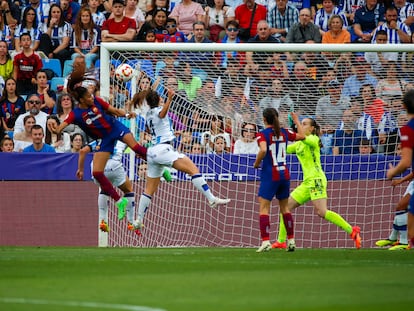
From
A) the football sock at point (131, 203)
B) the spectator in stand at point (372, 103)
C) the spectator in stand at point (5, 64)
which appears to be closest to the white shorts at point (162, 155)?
the football sock at point (131, 203)

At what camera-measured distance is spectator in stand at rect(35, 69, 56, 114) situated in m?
23.0

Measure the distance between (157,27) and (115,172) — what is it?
698 cm

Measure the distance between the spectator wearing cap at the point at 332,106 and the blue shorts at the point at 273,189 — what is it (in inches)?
166

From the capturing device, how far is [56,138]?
21.9 meters

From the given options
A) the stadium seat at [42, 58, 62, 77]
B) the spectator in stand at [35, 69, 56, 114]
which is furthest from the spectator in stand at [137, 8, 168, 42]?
the spectator in stand at [35, 69, 56, 114]

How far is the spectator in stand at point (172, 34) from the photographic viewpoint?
23984 mm

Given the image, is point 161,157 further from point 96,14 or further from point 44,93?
point 96,14

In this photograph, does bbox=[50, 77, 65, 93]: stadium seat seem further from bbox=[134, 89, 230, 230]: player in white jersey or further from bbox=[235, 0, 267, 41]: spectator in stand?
bbox=[134, 89, 230, 230]: player in white jersey

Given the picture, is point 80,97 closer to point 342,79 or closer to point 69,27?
point 342,79

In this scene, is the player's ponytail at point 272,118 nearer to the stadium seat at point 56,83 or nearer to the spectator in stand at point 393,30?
the spectator in stand at point 393,30

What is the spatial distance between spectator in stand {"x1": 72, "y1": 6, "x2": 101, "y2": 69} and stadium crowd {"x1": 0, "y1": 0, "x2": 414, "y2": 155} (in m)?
0.03

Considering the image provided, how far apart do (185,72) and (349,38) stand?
512 cm

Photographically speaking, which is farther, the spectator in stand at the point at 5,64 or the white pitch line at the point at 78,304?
the spectator in stand at the point at 5,64

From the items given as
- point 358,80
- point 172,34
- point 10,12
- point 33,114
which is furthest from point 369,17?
point 10,12
